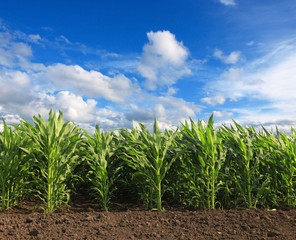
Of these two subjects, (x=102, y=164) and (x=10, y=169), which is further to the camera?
(x=10, y=169)

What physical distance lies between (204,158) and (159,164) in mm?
632

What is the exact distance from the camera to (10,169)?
12.1ft

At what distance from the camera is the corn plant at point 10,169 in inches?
144

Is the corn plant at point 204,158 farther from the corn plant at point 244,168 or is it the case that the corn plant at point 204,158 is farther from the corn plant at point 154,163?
the corn plant at point 154,163

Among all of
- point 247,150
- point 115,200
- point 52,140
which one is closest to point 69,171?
point 52,140

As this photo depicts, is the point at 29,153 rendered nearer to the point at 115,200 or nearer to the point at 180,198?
the point at 115,200

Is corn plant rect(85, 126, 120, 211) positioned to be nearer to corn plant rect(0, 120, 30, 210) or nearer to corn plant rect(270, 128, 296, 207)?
corn plant rect(0, 120, 30, 210)

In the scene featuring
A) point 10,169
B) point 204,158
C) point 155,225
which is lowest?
point 155,225

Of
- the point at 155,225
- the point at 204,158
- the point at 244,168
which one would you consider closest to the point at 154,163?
the point at 204,158

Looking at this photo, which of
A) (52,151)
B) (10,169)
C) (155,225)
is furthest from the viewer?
(10,169)

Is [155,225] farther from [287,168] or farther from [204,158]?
[287,168]

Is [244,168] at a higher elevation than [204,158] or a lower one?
lower

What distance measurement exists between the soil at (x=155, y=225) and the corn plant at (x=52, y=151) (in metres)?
0.32

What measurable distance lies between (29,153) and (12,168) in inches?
14.9
